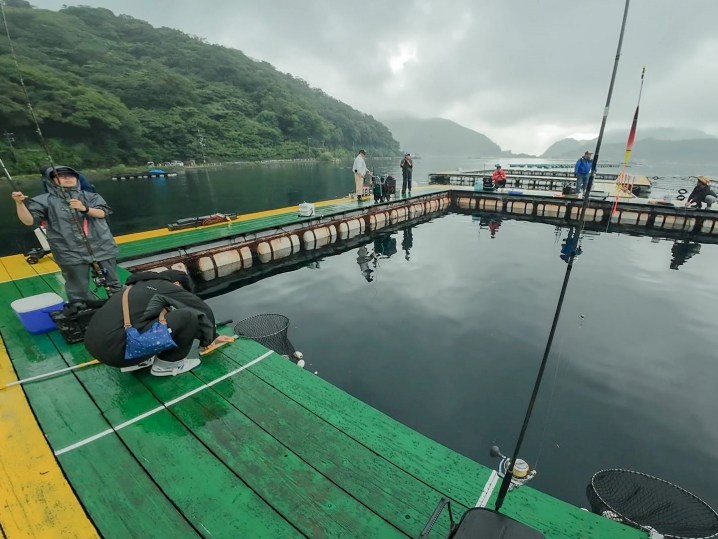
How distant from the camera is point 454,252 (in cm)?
1422

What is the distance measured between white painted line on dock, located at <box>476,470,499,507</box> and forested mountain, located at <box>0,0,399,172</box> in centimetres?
6954

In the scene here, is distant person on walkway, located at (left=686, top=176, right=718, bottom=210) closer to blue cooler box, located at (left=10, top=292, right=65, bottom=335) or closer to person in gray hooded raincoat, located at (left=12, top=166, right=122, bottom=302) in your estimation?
person in gray hooded raincoat, located at (left=12, top=166, right=122, bottom=302)

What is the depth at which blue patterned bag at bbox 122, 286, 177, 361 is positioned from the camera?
11.5 feet

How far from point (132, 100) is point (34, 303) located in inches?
3746

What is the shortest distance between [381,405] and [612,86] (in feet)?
17.7

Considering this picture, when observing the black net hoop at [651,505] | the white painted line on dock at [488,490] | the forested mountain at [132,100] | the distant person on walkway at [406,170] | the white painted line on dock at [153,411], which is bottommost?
the black net hoop at [651,505]

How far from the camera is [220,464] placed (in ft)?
10.0

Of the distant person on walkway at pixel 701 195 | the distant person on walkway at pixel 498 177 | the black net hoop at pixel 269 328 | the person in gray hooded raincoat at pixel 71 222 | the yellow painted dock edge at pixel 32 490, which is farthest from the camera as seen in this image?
the distant person on walkway at pixel 498 177

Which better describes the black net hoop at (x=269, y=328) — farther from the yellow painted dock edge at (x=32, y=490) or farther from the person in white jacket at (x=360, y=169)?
the person in white jacket at (x=360, y=169)

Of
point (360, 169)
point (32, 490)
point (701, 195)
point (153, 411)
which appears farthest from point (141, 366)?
point (701, 195)

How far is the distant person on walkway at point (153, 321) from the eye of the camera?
3529 mm

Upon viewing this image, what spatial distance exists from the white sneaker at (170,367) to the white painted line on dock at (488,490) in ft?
12.6

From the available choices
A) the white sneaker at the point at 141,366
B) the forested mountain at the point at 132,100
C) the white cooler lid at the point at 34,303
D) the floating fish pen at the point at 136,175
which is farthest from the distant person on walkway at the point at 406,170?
the forested mountain at the point at 132,100

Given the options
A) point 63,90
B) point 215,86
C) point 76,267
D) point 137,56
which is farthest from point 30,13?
point 76,267
